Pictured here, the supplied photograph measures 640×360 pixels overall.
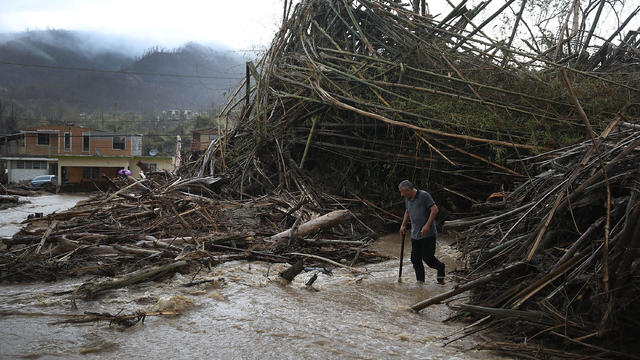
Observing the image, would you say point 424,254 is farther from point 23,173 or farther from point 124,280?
point 23,173

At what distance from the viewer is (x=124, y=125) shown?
61656mm

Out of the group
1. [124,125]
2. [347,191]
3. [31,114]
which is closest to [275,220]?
[347,191]

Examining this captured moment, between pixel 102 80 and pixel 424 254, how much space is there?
12792 centimetres

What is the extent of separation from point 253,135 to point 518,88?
628 centimetres

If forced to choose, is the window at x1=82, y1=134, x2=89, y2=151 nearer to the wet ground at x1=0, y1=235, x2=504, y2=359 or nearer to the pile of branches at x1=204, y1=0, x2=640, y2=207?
the pile of branches at x1=204, y1=0, x2=640, y2=207

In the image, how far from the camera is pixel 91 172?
122 feet

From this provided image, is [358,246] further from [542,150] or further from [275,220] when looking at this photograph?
[542,150]

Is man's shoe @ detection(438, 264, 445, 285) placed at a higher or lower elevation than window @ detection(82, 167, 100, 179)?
higher

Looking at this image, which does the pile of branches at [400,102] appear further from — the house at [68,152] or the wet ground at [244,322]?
the house at [68,152]

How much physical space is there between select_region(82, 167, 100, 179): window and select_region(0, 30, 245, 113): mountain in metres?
44.1

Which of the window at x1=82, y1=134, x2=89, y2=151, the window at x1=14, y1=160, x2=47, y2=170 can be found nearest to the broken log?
the window at x1=14, y1=160, x2=47, y2=170

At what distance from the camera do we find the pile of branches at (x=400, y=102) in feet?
29.3

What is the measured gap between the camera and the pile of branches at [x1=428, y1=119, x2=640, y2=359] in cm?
329

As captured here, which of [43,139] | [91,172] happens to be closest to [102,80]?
[43,139]
